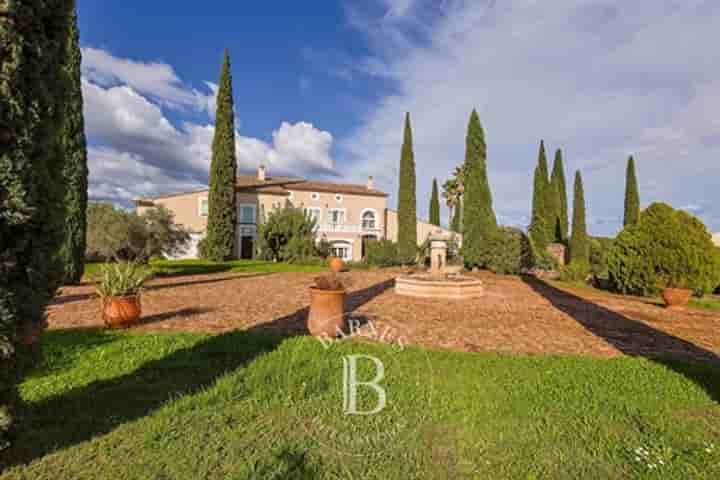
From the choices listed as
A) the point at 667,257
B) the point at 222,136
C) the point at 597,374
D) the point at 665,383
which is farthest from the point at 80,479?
the point at 222,136

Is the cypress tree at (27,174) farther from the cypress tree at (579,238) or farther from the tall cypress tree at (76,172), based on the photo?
the cypress tree at (579,238)

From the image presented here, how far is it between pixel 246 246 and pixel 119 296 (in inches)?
972

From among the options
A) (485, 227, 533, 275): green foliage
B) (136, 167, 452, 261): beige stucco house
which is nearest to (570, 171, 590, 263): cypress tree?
(136, 167, 452, 261): beige stucco house


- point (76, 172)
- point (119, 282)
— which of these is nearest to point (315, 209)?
point (76, 172)

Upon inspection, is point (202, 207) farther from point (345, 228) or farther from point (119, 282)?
point (119, 282)

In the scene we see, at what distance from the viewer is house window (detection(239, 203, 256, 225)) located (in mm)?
29653

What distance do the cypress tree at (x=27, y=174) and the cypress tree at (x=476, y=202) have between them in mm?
19989

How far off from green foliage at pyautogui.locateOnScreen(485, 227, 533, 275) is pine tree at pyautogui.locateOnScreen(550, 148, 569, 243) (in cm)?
1474

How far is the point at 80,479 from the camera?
7.24 feet

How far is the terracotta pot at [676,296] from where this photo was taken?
30.8 ft

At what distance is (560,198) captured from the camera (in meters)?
32.6

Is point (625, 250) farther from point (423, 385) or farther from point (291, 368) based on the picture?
point (291, 368)

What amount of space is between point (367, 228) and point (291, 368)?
29.4 metres

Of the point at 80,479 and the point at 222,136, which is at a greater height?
the point at 222,136
